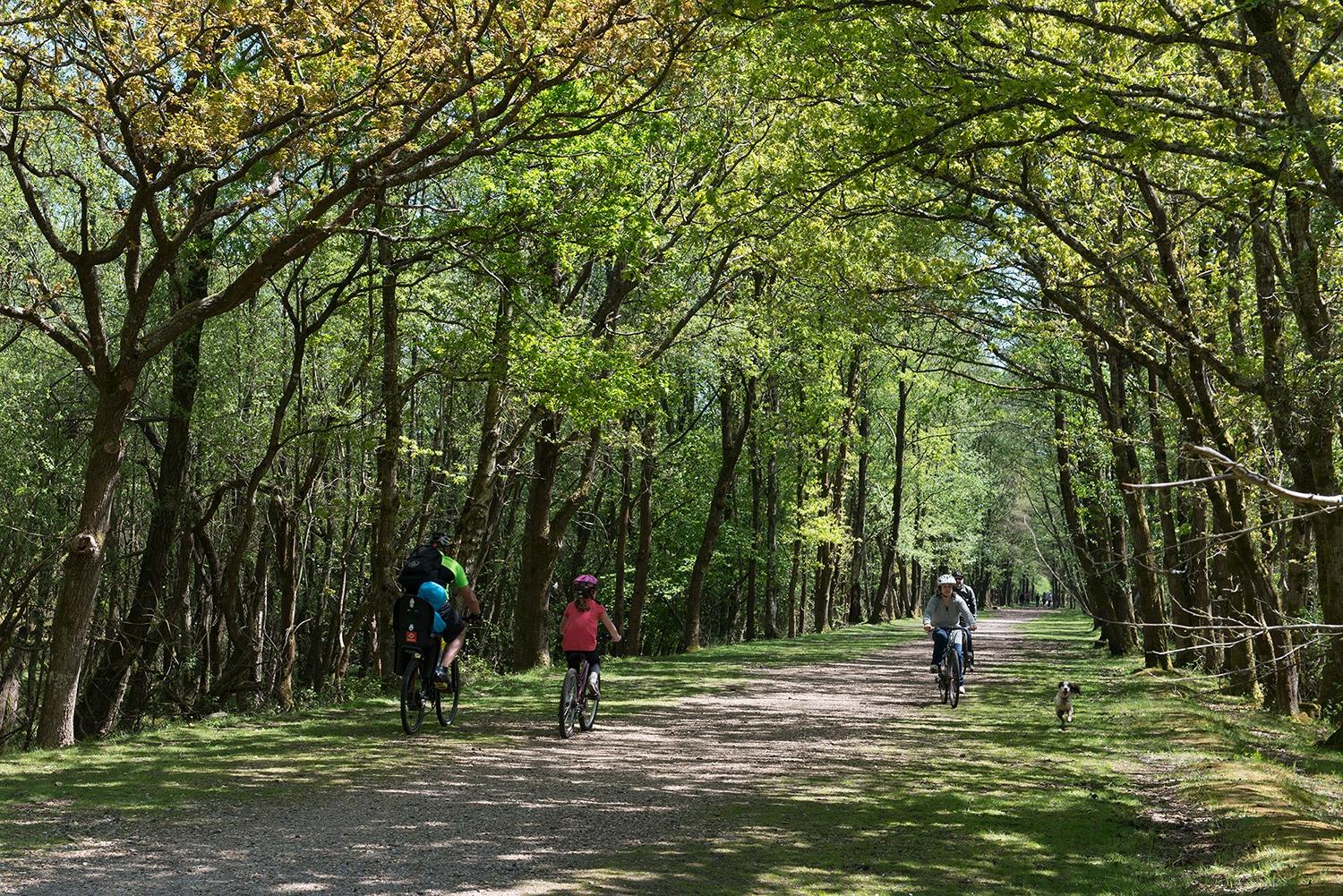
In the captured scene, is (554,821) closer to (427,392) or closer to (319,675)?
(319,675)

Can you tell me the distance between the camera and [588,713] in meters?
12.7

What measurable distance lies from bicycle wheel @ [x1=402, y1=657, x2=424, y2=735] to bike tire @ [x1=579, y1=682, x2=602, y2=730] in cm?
173

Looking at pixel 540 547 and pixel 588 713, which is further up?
pixel 540 547

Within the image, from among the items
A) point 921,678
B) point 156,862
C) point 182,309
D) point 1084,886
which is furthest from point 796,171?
point 921,678

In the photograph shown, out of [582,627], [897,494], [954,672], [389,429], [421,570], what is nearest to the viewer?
[421,570]

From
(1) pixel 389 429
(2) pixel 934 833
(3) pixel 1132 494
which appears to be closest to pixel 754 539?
(3) pixel 1132 494

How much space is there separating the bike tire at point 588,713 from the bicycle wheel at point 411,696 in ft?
5.68

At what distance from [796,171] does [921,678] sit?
12628 mm

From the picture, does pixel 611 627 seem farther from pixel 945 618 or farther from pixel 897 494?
pixel 897 494

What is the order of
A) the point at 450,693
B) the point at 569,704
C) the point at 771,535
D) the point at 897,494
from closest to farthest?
the point at 569,704 < the point at 450,693 < the point at 771,535 < the point at 897,494

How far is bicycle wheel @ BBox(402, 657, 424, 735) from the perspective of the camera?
38.5 ft

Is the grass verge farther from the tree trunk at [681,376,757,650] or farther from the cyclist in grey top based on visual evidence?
the tree trunk at [681,376,757,650]

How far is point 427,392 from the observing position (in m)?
31.8

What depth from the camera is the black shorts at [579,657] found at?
1245 cm
